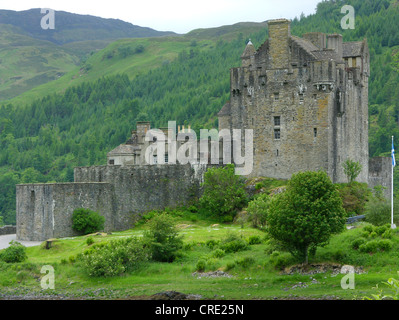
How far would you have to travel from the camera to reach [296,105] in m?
72.5

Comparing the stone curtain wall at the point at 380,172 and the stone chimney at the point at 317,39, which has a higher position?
the stone chimney at the point at 317,39

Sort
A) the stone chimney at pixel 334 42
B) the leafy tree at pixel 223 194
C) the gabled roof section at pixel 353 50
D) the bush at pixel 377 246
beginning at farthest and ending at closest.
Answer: the gabled roof section at pixel 353 50 → the stone chimney at pixel 334 42 → the leafy tree at pixel 223 194 → the bush at pixel 377 246

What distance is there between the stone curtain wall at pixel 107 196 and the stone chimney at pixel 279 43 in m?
13.0

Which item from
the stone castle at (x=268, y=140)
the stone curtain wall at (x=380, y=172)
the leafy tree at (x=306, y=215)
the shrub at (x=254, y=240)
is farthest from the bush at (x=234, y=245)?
the stone curtain wall at (x=380, y=172)

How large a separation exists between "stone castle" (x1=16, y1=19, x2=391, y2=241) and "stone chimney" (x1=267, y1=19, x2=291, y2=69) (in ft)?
0.33

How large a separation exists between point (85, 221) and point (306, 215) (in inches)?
1033

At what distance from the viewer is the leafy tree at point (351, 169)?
238ft

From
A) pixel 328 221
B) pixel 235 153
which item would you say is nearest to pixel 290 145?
pixel 235 153

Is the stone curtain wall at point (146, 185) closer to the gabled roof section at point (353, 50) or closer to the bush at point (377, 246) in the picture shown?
the gabled roof section at point (353, 50)

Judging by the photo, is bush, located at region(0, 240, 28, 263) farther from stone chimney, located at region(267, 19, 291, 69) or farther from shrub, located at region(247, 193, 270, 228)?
stone chimney, located at region(267, 19, 291, 69)
